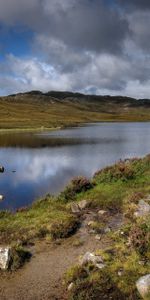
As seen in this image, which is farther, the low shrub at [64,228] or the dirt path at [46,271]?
the low shrub at [64,228]

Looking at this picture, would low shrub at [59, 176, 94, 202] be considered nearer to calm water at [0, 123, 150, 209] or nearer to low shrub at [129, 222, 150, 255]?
calm water at [0, 123, 150, 209]

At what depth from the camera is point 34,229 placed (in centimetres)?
1728

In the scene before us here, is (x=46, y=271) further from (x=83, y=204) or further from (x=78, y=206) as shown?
(x=83, y=204)

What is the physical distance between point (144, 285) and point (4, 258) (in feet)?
16.4

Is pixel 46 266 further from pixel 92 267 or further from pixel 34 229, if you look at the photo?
pixel 34 229

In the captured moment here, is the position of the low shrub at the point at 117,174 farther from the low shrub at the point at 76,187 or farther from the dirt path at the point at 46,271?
the dirt path at the point at 46,271

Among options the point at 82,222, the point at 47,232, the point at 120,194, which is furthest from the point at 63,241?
the point at 120,194

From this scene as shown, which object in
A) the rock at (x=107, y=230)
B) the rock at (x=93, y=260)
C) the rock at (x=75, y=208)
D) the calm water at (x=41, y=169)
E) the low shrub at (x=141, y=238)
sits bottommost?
the calm water at (x=41, y=169)

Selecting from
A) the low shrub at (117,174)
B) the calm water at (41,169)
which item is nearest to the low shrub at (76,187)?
the low shrub at (117,174)

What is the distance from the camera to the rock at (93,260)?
42.8 feet

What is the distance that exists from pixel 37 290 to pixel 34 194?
17178 mm

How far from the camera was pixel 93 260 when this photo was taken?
1334 centimetres

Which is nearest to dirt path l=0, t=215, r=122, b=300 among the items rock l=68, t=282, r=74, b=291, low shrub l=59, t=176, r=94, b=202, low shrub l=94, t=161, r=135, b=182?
rock l=68, t=282, r=74, b=291

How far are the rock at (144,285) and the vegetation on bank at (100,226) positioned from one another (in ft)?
0.57
